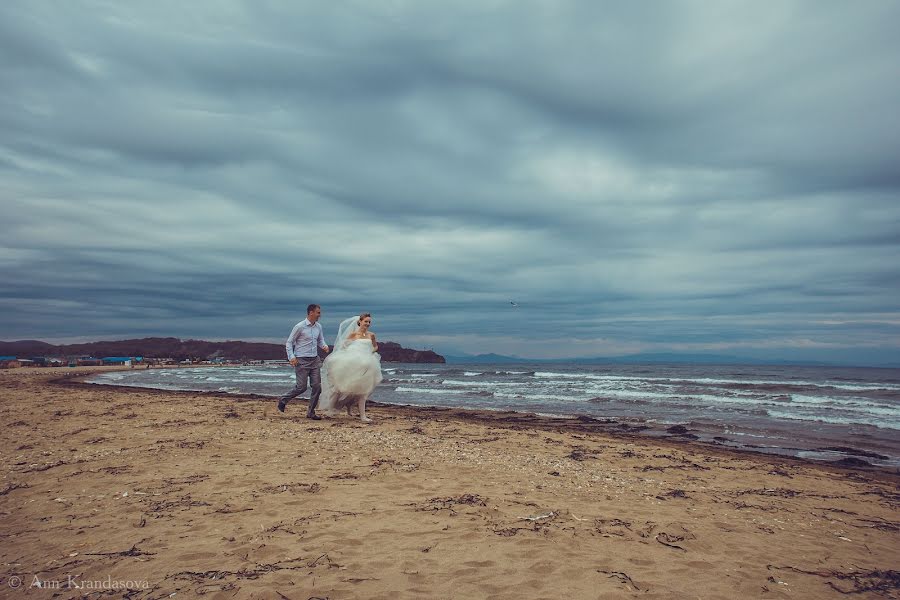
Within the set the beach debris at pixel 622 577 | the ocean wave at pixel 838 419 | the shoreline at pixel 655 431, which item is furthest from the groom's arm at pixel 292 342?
the ocean wave at pixel 838 419

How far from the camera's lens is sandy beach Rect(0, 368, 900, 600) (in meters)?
3.50

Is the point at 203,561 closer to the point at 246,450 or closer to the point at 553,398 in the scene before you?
the point at 246,450

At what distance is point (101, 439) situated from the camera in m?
8.27

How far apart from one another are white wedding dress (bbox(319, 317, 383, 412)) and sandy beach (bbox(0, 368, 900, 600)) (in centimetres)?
194

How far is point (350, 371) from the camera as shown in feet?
35.0

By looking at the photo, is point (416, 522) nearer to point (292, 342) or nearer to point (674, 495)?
point (674, 495)

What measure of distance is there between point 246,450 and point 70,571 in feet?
13.7

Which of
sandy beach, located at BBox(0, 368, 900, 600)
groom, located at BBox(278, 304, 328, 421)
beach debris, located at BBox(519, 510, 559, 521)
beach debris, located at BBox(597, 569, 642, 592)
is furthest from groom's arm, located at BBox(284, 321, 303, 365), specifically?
beach debris, located at BBox(597, 569, 642, 592)

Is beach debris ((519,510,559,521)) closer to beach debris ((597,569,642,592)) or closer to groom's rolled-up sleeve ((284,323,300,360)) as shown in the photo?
beach debris ((597,569,642,592))

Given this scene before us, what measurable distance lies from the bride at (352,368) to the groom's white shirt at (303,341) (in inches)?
16.7

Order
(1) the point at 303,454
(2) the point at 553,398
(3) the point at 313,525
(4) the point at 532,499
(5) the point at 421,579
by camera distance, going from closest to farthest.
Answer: (5) the point at 421,579, (3) the point at 313,525, (4) the point at 532,499, (1) the point at 303,454, (2) the point at 553,398

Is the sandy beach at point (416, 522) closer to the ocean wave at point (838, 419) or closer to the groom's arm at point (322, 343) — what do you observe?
the groom's arm at point (322, 343)

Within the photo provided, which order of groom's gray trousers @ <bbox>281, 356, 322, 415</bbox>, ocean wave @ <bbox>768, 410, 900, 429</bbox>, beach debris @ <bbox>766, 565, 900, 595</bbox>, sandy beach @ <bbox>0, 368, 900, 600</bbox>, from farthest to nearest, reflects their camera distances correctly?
ocean wave @ <bbox>768, 410, 900, 429</bbox>, groom's gray trousers @ <bbox>281, 356, 322, 415</bbox>, beach debris @ <bbox>766, 565, 900, 595</bbox>, sandy beach @ <bbox>0, 368, 900, 600</bbox>

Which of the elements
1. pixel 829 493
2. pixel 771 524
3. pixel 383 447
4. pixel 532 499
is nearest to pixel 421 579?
pixel 532 499
